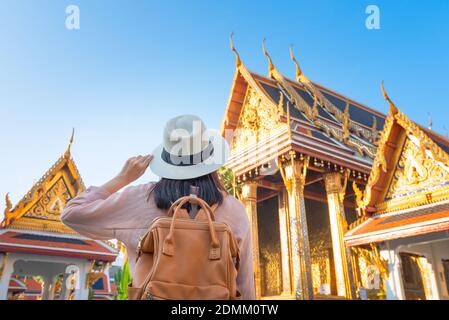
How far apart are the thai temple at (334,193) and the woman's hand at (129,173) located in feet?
13.5

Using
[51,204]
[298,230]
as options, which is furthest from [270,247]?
[51,204]

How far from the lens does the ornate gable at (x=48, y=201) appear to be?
1095cm

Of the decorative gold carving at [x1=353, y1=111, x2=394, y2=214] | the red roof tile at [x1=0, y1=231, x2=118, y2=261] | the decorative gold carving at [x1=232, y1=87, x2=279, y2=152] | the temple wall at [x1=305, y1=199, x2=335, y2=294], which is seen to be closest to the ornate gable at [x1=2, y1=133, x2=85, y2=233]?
the red roof tile at [x1=0, y1=231, x2=118, y2=261]

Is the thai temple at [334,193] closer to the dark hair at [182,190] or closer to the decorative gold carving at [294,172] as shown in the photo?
the decorative gold carving at [294,172]

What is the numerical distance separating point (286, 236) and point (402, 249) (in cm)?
497

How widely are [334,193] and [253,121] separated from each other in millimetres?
3727

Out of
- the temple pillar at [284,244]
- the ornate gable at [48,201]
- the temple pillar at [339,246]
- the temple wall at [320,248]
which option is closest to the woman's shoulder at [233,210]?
the temple pillar at [339,246]

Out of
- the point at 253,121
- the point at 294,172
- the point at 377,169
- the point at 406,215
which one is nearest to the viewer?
the point at 406,215

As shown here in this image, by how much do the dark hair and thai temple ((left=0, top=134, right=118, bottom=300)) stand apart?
1010 cm

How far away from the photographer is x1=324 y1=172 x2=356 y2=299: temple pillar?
8.10 metres

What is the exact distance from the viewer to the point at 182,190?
4.91ft

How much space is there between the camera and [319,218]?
11.3m

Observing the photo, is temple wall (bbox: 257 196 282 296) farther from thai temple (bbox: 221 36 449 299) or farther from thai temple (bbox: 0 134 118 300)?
thai temple (bbox: 0 134 118 300)

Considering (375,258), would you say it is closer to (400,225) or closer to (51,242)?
(400,225)
